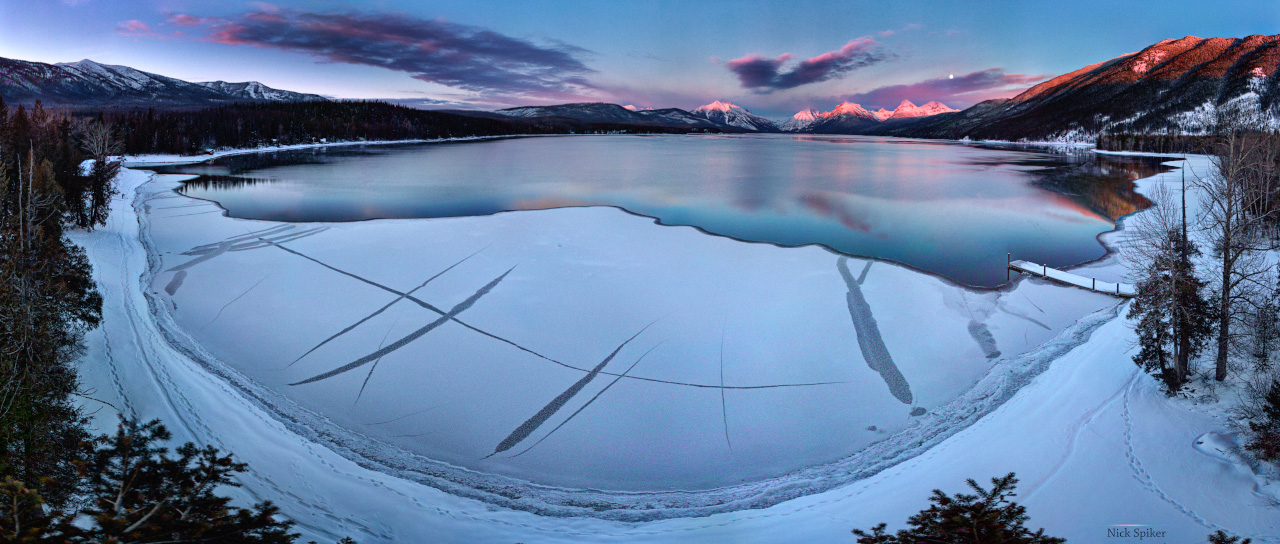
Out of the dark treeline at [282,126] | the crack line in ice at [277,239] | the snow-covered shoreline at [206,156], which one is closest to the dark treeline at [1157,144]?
the crack line in ice at [277,239]

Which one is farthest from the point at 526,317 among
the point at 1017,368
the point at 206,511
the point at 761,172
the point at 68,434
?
the point at 761,172

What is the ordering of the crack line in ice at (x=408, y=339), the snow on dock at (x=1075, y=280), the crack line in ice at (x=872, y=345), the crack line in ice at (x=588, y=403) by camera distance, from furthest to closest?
the snow on dock at (x=1075, y=280) → the crack line in ice at (x=408, y=339) → the crack line in ice at (x=872, y=345) → the crack line in ice at (x=588, y=403)

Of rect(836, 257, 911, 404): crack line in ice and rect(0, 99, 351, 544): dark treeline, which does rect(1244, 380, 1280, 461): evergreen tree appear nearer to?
rect(836, 257, 911, 404): crack line in ice

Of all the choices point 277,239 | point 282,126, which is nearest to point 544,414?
point 277,239

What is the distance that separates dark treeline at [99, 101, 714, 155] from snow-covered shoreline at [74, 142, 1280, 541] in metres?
69.9

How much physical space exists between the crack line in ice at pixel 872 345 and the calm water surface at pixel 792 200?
511 cm

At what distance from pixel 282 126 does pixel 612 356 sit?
107 m

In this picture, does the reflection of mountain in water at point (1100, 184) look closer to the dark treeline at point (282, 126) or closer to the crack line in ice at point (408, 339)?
the crack line in ice at point (408, 339)

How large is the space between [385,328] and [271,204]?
70.2ft

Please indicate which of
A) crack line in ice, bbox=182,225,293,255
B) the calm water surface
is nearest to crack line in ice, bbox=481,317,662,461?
the calm water surface

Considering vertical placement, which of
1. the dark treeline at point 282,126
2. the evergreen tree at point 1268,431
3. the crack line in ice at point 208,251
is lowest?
the evergreen tree at point 1268,431

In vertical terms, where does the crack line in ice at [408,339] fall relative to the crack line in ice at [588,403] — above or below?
above

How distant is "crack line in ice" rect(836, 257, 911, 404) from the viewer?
31.5ft

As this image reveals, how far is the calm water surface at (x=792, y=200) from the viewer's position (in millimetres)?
20250
